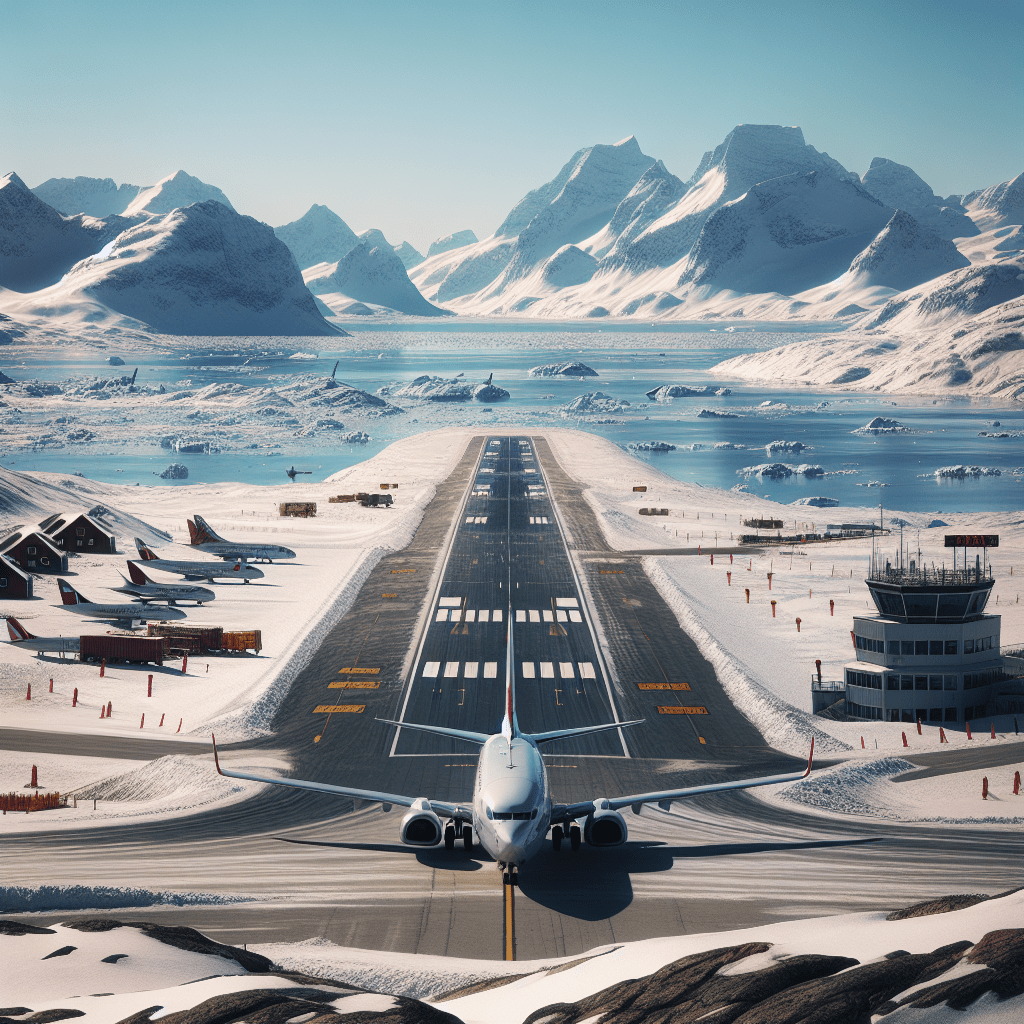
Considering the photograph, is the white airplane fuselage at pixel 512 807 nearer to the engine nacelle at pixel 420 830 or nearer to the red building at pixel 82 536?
the engine nacelle at pixel 420 830

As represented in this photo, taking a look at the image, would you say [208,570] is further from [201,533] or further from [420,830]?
[420,830]

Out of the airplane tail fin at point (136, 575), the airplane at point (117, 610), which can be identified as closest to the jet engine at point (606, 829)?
the airplane at point (117, 610)

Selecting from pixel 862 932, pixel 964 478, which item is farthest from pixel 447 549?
pixel 964 478

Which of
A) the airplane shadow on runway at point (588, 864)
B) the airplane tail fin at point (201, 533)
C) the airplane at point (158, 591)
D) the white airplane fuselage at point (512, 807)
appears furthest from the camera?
the airplane tail fin at point (201, 533)

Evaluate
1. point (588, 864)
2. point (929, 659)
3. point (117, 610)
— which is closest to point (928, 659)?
point (929, 659)

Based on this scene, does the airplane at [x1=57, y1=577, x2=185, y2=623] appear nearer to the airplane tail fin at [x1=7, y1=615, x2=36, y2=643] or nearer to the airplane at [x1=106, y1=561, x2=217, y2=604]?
the airplane at [x1=106, y1=561, x2=217, y2=604]

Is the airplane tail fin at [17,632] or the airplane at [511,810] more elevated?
the airplane tail fin at [17,632]

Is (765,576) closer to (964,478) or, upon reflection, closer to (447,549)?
(447,549)
